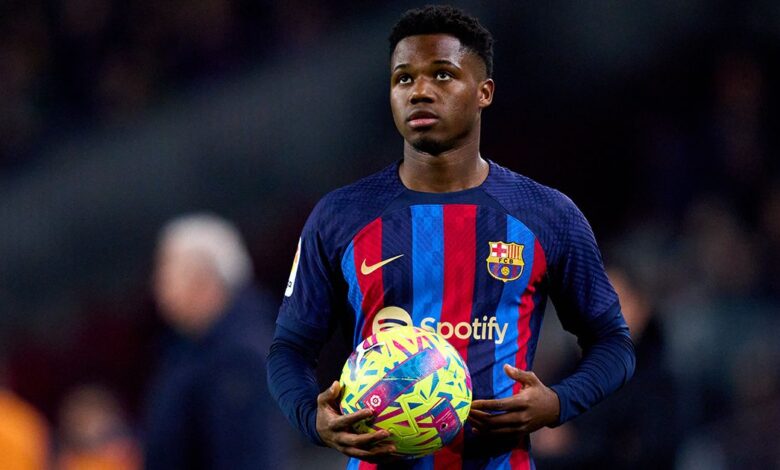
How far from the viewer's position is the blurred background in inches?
318

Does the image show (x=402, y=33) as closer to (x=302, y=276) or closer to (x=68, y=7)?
(x=302, y=276)

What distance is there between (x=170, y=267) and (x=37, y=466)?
1.53 meters

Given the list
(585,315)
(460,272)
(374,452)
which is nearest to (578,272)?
(585,315)

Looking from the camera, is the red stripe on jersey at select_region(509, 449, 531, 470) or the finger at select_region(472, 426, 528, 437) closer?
the finger at select_region(472, 426, 528, 437)

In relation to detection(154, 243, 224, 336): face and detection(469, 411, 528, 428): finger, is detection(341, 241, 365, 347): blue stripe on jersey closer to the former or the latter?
detection(469, 411, 528, 428): finger

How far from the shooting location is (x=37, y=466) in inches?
232

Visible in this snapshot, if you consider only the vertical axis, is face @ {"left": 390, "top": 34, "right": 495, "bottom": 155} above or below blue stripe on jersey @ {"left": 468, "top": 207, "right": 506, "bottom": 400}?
Result: above

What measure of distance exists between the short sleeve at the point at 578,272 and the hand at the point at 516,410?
38 cm

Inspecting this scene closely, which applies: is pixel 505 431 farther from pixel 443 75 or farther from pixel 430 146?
pixel 443 75

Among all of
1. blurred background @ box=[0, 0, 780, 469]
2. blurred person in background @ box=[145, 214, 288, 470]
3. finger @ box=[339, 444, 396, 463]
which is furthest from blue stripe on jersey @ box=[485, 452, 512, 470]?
blurred background @ box=[0, 0, 780, 469]

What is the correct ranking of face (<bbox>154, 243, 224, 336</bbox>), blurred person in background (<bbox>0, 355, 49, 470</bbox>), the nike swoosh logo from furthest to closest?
blurred person in background (<bbox>0, 355, 49, 470</bbox>)
face (<bbox>154, 243, 224, 336</bbox>)
the nike swoosh logo

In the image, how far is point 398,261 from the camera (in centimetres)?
343

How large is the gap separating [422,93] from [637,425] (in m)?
2.47

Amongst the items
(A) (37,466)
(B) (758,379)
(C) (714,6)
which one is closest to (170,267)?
(A) (37,466)
